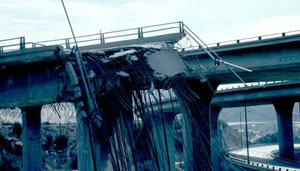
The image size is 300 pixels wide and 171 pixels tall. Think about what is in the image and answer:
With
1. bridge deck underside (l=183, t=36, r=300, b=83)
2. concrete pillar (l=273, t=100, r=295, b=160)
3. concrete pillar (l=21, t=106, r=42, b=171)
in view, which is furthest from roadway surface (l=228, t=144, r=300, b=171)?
concrete pillar (l=21, t=106, r=42, b=171)

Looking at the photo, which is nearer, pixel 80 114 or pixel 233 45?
pixel 80 114

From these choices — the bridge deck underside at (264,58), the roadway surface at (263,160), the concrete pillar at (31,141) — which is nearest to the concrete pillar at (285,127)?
the roadway surface at (263,160)

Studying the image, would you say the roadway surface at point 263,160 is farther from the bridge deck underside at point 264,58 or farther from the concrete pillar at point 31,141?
the concrete pillar at point 31,141

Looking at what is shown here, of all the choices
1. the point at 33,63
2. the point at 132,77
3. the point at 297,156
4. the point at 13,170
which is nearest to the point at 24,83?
the point at 33,63

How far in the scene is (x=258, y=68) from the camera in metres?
29.0

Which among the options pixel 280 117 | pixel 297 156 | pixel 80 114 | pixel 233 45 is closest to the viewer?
pixel 80 114

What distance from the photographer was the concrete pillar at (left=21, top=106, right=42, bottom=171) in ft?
91.9

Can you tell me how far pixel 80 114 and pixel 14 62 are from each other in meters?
9.88

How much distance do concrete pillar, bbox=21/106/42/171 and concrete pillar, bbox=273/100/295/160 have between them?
50.1 meters

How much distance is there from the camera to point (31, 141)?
2817 centimetres

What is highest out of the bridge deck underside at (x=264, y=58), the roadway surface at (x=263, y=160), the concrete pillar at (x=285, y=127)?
the bridge deck underside at (x=264, y=58)

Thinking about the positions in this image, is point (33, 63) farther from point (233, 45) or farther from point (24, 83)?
point (233, 45)

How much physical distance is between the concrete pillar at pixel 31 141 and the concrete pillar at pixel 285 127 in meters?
50.1

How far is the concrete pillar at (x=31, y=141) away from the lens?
28.0 m
